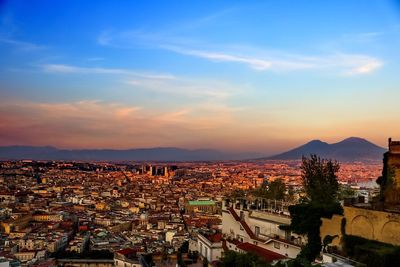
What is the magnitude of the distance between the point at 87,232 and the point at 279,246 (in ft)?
104

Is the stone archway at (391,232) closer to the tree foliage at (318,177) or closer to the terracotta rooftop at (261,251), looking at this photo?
the terracotta rooftop at (261,251)

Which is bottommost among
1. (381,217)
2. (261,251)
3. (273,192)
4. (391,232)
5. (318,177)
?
(261,251)

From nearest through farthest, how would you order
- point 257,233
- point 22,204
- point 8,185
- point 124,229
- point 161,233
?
point 257,233 → point 161,233 → point 124,229 → point 22,204 → point 8,185

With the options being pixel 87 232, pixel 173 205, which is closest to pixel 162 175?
pixel 173 205

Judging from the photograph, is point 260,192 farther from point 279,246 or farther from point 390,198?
point 390,198

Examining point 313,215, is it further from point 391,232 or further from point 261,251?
point 391,232

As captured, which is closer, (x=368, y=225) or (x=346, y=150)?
(x=368, y=225)

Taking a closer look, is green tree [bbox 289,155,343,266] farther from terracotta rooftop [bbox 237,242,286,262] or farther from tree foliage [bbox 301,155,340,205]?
terracotta rooftop [bbox 237,242,286,262]

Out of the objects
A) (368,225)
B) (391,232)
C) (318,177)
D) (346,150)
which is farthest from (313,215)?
(346,150)

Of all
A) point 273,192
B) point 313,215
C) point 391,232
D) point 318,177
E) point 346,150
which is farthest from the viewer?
point 346,150

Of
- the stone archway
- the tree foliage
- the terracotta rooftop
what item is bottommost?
the terracotta rooftop

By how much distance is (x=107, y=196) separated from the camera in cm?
7450

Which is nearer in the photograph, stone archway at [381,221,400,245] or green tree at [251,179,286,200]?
stone archway at [381,221,400,245]

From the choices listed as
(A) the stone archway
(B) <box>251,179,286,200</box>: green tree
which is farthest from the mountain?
(A) the stone archway
